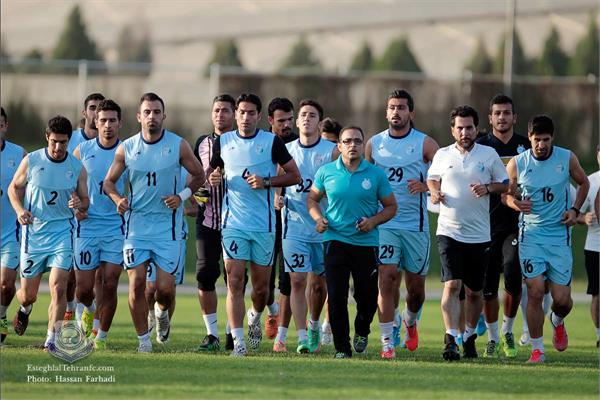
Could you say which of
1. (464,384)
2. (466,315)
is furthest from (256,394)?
(466,315)

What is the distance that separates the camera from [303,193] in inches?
588

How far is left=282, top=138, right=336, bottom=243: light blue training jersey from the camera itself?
14.8m

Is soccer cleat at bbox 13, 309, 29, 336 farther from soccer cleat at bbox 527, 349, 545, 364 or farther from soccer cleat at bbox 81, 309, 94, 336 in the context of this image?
soccer cleat at bbox 527, 349, 545, 364

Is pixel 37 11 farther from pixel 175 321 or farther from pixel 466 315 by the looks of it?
pixel 466 315

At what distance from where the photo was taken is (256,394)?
35.5 feet

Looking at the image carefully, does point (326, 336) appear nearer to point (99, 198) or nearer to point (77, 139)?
point (99, 198)

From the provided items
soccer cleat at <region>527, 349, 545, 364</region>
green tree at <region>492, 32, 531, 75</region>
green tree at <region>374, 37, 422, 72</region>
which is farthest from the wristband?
green tree at <region>374, 37, 422, 72</region>

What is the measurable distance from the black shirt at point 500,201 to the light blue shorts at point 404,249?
1109 mm

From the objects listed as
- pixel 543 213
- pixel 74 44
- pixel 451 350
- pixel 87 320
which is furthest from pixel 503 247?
pixel 74 44

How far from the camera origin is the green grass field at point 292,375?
431 inches

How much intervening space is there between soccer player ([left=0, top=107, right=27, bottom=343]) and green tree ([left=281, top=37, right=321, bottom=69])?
41820 millimetres

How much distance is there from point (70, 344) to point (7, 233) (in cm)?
202

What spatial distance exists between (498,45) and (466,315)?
41.8 m

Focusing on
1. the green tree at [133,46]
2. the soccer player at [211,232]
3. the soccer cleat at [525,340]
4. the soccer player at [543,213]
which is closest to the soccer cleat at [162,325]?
the soccer player at [211,232]
